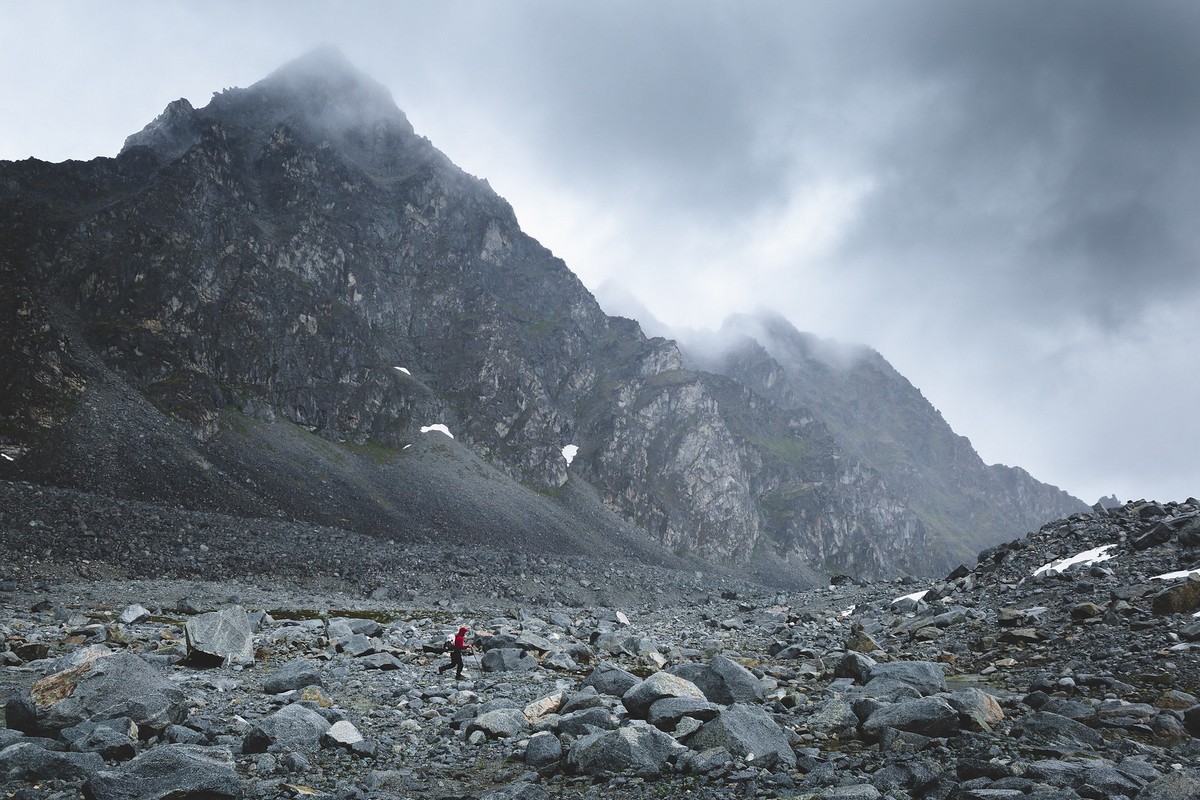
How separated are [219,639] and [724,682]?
1675cm

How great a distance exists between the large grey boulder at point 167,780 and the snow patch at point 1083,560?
3632 cm

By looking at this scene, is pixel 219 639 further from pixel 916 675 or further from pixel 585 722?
pixel 916 675

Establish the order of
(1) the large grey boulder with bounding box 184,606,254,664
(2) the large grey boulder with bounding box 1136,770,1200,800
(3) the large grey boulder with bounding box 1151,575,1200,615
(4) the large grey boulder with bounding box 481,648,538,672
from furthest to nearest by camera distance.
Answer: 1. (4) the large grey boulder with bounding box 481,648,538,672
2. (3) the large grey boulder with bounding box 1151,575,1200,615
3. (1) the large grey boulder with bounding box 184,606,254,664
4. (2) the large grey boulder with bounding box 1136,770,1200,800

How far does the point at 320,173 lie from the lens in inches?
6944

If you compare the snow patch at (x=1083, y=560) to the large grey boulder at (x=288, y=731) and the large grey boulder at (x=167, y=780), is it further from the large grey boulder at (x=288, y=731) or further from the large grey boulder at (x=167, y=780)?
the large grey boulder at (x=167, y=780)

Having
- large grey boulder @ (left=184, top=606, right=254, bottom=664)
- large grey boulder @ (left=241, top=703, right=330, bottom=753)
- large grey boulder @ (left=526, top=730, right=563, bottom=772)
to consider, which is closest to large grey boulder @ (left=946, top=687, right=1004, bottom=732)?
large grey boulder @ (left=526, top=730, right=563, bottom=772)

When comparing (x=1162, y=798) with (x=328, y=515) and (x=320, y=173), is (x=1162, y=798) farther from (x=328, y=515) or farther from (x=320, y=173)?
(x=320, y=173)

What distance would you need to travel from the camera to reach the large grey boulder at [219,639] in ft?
65.4

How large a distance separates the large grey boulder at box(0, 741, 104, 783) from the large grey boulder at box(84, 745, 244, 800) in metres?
0.86

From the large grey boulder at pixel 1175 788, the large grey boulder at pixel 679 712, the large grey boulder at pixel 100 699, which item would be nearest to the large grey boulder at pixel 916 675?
the large grey boulder at pixel 679 712

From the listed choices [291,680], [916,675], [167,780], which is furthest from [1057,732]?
[291,680]

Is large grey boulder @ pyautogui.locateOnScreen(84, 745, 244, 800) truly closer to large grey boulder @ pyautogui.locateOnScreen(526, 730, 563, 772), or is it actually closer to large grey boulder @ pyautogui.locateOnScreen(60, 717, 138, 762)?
large grey boulder @ pyautogui.locateOnScreen(60, 717, 138, 762)

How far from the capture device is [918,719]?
1138 cm

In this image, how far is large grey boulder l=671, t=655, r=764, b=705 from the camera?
14.6 meters
